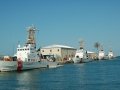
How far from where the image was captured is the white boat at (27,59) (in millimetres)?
75225

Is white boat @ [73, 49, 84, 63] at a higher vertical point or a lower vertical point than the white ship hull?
higher

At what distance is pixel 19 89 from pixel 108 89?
12.9m

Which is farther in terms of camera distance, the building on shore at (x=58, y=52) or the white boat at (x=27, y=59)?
the building on shore at (x=58, y=52)

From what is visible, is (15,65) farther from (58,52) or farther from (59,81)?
(58,52)

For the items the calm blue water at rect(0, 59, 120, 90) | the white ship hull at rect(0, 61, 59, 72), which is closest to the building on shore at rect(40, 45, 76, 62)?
the white ship hull at rect(0, 61, 59, 72)

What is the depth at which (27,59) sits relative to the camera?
82812 mm

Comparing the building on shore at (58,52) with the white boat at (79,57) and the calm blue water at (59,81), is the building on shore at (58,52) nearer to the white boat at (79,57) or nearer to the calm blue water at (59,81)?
the white boat at (79,57)

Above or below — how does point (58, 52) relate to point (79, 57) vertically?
above

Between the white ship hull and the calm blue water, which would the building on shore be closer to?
the white ship hull

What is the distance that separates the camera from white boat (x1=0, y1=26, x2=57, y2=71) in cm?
7522

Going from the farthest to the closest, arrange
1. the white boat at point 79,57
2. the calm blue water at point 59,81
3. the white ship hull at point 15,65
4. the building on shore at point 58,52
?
1. the building on shore at point 58,52
2. the white boat at point 79,57
3. the white ship hull at point 15,65
4. the calm blue water at point 59,81

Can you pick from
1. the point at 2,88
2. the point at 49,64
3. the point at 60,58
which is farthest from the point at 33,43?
the point at 60,58

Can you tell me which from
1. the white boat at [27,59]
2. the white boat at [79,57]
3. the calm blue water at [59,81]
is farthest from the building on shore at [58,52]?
the calm blue water at [59,81]

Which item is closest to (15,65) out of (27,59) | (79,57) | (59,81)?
(27,59)
